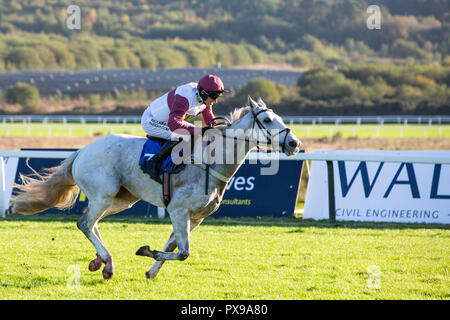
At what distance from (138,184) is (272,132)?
4.79 feet

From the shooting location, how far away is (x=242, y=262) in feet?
24.2

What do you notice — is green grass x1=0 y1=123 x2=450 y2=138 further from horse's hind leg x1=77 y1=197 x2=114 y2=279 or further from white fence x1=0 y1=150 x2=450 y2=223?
horse's hind leg x1=77 y1=197 x2=114 y2=279

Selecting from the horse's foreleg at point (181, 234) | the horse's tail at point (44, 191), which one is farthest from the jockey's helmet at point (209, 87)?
the horse's tail at point (44, 191)

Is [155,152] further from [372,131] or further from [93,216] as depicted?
[372,131]

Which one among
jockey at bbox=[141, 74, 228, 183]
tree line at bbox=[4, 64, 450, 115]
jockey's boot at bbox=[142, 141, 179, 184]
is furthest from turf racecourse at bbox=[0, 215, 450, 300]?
tree line at bbox=[4, 64, 450, 115]

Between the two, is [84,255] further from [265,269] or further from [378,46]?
[378,46]

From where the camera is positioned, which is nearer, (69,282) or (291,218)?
(69,282)

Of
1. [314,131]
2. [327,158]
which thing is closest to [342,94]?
[314,131]

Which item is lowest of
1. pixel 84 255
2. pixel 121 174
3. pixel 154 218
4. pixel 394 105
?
pixel 394 105

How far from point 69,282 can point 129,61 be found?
6237 cm

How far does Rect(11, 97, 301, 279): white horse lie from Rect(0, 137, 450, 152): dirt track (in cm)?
1670

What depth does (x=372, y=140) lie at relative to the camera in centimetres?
2612

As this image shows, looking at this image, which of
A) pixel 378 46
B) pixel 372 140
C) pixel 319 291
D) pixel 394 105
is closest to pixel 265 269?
pixel 319 291

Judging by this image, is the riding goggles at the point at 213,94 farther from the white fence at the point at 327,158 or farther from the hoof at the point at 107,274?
the white fence at the point at 327,158
